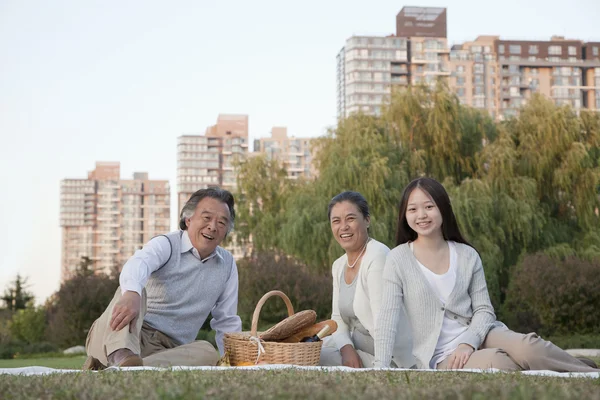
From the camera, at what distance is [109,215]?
116 meters

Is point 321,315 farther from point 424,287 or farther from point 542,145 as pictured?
point 424,287

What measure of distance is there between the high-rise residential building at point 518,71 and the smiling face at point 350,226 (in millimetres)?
85234

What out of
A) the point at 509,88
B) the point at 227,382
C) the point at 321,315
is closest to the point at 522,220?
the point at 321,315

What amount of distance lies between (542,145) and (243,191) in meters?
8.75

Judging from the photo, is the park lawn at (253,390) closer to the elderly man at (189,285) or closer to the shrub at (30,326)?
the elderly man at (189,285)

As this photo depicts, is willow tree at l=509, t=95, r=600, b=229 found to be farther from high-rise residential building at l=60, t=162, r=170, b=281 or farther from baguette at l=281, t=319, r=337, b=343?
high-rise residential building at l=60, t=162, r=170, b=281

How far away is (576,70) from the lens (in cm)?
9138

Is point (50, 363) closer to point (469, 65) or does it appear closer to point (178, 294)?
point (178, 294)

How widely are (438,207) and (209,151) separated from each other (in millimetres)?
101053

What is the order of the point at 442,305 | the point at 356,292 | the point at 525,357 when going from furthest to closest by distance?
the point at 356,292, the point at 442,305, the point at 525,357

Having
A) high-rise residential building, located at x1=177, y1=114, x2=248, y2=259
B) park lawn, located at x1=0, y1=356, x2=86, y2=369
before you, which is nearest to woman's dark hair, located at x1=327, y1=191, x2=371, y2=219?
park lawn, located at x1=0, y1=356, x2=86, y2=369

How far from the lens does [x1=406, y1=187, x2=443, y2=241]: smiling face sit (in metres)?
4.79

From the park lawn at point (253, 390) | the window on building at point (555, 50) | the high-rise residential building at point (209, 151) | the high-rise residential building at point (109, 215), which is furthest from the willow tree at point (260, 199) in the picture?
the high-rise residential building at point (109, 215)

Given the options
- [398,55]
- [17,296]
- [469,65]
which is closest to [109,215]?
[398,55]
